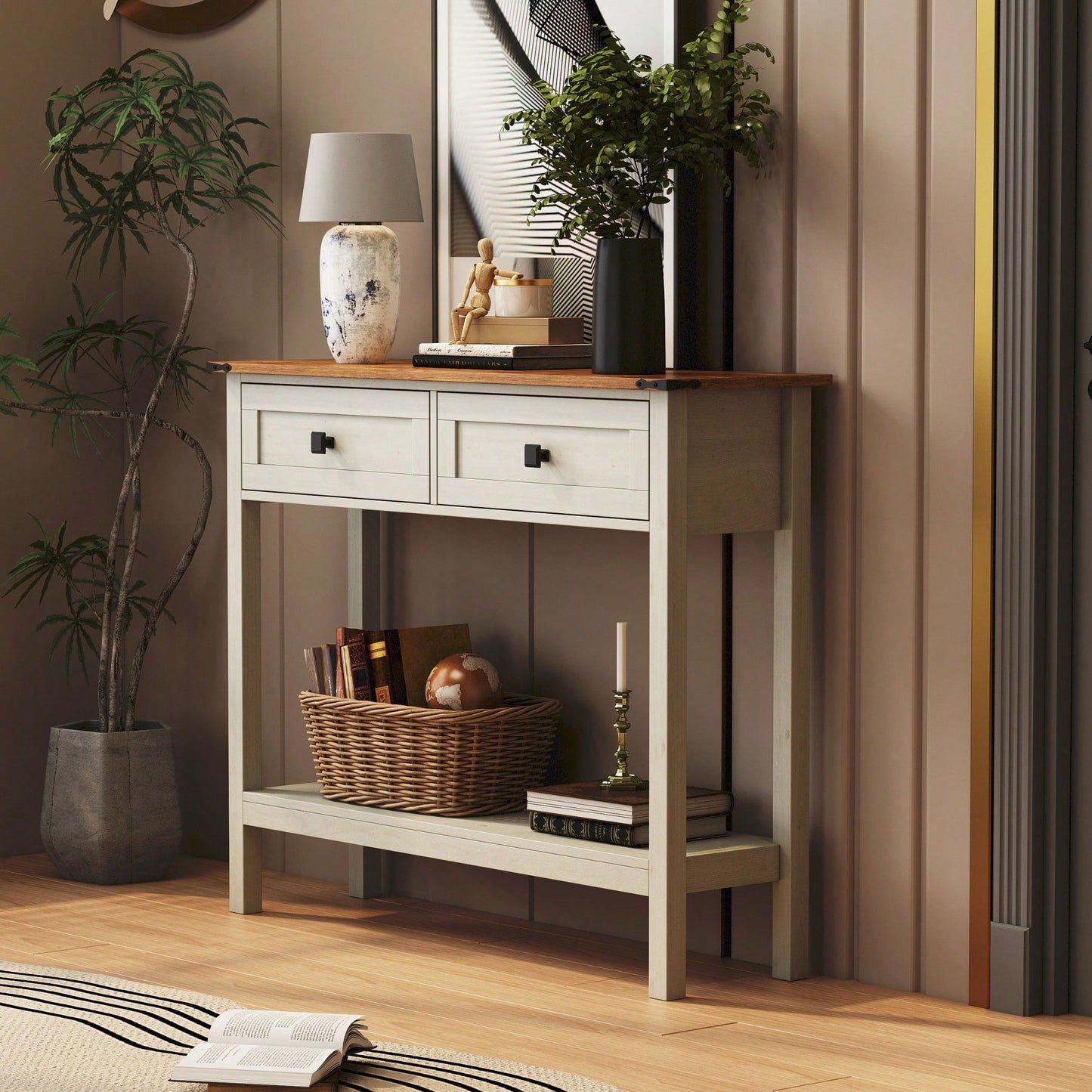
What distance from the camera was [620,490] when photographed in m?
3.08

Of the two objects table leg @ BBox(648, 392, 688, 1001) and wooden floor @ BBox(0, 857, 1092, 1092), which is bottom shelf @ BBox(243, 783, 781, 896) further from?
wooden floor @ BBox(0, 857, 1092, 1092)

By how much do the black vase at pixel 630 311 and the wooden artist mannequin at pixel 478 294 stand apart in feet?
1.13

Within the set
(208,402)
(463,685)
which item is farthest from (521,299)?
(208,402)

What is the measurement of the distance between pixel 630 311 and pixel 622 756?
77 centimetres

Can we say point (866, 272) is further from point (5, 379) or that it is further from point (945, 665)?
point (5, 379)

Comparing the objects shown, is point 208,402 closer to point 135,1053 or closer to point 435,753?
point 435,753

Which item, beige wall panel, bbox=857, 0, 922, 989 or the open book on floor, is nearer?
the open book on floor

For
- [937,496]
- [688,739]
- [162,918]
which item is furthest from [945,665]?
[162,918]

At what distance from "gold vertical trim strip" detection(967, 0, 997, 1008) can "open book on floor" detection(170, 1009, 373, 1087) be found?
3.38 feet

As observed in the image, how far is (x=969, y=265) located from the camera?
3066mm

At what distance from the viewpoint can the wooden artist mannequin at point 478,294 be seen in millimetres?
3491

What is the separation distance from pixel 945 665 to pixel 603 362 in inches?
28.8

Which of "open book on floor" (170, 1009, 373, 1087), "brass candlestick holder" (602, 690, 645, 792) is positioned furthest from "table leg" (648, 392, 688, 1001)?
"open book on floor" (170, 1009, 373, 1087)

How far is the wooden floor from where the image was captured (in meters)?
2.76
